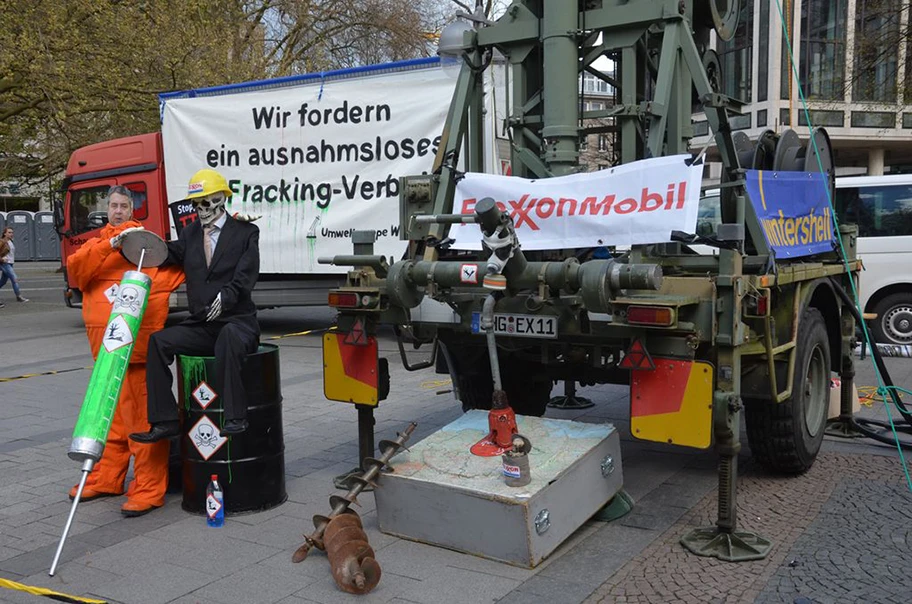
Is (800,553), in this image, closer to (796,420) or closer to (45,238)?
(796,420)

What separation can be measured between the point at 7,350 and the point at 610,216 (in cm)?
1052

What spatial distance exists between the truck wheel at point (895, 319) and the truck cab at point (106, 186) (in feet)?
33.8

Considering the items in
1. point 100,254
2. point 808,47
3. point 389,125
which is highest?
point 808,47

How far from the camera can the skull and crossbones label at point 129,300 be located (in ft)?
14.9

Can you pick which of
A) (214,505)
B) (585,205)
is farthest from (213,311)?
(585,205)

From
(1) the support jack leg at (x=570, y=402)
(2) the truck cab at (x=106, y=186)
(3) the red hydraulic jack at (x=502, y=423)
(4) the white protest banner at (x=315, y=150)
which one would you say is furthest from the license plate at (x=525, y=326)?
(2) the truck cab at (x=106, y=186)

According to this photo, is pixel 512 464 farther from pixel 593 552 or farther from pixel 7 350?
pixel 7 350

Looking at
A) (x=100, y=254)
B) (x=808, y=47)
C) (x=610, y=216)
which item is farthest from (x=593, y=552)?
(x=808, y=47)

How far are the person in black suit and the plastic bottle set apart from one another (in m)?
0.30

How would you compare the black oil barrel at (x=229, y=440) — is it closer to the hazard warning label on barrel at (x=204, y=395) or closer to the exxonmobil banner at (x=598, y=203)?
the hazard warning label on barrel at (x=204, y=395)

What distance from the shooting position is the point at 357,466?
584cm

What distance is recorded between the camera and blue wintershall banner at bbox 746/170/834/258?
16.3 ft

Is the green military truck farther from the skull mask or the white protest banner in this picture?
the white protest banner

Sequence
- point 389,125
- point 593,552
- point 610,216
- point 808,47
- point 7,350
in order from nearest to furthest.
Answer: point 593,552, point 610,216, point 389,125, point 7,350, point 808,47
